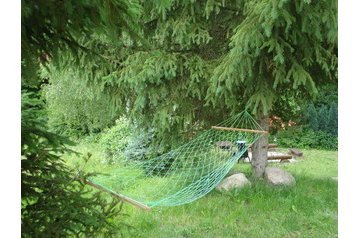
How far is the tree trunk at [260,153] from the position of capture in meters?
2.29

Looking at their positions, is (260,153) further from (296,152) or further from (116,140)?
(116,140)

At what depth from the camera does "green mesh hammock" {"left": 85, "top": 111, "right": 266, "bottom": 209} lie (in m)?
2.03

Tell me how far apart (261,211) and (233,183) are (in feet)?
0.80

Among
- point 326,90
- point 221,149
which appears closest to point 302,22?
point 326,90

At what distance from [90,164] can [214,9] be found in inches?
37.5

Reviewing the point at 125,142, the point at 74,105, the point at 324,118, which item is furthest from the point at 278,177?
the point at 74,105

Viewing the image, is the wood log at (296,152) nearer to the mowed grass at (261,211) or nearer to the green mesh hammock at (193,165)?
the mowed grass at (261,211)

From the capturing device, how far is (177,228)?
186 cm

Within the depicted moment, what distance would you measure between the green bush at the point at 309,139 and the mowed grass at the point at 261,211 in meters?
0.03

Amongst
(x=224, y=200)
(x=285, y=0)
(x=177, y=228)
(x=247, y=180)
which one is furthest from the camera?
(x=247, y=180)

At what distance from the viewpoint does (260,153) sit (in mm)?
2367

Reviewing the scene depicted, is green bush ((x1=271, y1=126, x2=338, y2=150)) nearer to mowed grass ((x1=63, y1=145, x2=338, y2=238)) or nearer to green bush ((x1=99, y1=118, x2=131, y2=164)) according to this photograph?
mowed grass ((x1=63, y1=145, x2=338, y2=238))

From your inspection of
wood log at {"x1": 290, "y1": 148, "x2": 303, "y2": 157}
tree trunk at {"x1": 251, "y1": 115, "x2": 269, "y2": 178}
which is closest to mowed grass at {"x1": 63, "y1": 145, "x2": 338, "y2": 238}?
wood log at {"x1": 290, "y1": 148, "x2": 303, "y2": 157}

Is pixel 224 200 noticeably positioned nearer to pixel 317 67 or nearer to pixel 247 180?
pixel 247 180
